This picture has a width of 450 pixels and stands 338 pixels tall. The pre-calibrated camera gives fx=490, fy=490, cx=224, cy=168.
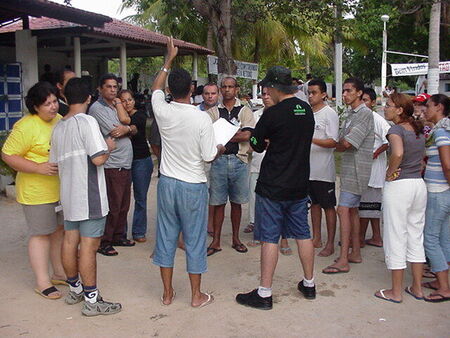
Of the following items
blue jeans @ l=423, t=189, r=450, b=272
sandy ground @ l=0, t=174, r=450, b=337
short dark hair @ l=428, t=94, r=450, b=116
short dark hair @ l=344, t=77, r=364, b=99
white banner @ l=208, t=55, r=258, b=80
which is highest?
white banner @ l=208, t=55, r=258, b=80

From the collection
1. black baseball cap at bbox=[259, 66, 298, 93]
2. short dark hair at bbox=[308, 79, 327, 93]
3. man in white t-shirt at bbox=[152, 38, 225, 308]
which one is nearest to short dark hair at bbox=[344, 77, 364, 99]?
short dark hair at bbox=[308, 79, 327, 93]

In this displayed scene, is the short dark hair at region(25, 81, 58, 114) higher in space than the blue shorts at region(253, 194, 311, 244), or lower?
higher

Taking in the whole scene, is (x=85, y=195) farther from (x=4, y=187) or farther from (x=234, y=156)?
(x=4, y=187)

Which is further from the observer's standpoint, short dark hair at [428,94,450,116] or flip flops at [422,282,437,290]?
flip flops at [422,282,437,290]

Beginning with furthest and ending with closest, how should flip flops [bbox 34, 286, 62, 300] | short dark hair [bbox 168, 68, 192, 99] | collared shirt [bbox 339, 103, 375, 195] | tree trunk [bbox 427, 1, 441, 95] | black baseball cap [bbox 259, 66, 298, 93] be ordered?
tree trunk [bbox 427, 1, 441, 95], collared shirt [bbox 339, 103, 375, 195], flip flops [bbox 34, 286, 62, 300], black baseball cap [bbox 259, 66, 298, 93], short dark hair [bbox 168, 68, 192, 99]

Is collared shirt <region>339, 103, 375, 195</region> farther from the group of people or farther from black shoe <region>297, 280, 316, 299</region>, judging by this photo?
black shoe <region>297, 280, 316, 299</region>

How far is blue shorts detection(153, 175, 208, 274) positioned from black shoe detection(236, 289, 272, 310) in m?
0.43

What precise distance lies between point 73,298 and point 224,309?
1.22 meters

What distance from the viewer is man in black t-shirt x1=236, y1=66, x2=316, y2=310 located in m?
3.74

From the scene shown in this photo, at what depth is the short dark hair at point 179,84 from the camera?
3654 millimetres

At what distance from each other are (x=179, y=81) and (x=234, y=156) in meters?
1.58

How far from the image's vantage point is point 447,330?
138 inches

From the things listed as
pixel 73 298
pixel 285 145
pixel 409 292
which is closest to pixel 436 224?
pixel 409 292

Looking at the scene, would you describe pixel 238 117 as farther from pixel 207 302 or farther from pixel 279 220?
pixel 207 302
